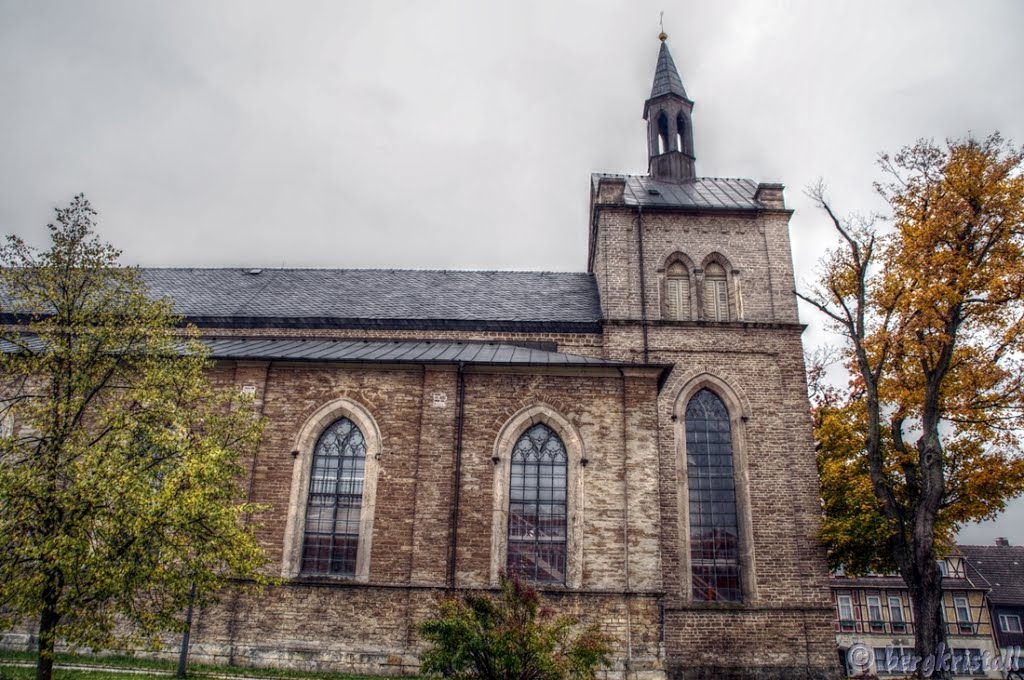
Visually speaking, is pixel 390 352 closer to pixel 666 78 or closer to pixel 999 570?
pixel 666 78

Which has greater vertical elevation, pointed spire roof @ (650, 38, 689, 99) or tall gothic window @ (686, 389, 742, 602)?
pointed spire roof @ (650, 38, 689, 99)

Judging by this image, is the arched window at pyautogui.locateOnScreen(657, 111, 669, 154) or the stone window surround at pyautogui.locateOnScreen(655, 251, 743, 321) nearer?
the stone window surround at pyautogui.locateOnScreen(655, 251, 743, 321)

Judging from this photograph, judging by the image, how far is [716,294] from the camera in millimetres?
21812

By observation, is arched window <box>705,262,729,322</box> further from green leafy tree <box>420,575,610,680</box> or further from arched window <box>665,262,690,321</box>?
green leafy tree <box>420,575,610,680</box>

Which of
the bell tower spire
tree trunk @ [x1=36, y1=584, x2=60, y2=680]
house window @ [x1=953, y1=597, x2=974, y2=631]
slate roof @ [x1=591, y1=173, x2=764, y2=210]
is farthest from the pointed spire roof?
house window @ [x1=953, y1=597, x2=974, y2=631]

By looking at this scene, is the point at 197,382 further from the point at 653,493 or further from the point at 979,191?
the point at 979,191

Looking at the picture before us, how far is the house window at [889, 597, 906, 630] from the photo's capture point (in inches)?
1608

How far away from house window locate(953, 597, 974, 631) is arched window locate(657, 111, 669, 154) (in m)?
33.4

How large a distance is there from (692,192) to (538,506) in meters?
12.9

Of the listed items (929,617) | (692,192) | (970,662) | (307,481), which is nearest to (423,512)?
(307,481)

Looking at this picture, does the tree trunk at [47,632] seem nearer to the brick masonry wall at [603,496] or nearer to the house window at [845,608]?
the brick masonry wall at [603,496]

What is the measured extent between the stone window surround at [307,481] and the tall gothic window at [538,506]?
10.5 feet

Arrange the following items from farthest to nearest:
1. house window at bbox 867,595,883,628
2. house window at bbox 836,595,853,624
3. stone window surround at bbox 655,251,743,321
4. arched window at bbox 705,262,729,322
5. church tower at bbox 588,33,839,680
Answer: house window at bbox 836,595,853,624 < house window at bbox 867,595,883,628 < arched window at bbox 705,262,729,322 < stone window surround at bbox 655,251,743,321 < church tower at bbox 588,33,839,680

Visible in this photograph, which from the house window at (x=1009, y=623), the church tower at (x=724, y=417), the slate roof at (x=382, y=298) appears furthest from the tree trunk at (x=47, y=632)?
the house window at (x=1009, y=623)
